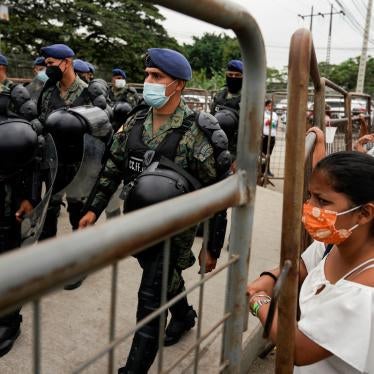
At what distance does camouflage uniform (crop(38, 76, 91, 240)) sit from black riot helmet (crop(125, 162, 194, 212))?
1.18 m

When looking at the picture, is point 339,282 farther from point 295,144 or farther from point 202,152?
point 202,152

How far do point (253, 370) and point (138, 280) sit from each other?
1.04 m

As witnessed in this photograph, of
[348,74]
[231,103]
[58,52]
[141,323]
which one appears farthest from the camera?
[348,74]

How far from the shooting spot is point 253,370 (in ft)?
8.41

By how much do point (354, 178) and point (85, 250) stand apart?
1.06 m

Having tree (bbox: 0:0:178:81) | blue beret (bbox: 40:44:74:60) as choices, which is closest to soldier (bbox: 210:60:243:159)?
blue beret (bbox: 40:44:74:60)

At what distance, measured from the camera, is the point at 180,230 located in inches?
32.1

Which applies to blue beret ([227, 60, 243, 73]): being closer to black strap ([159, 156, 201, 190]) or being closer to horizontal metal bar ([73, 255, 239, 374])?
black strap ([159, 156, 201, 190])

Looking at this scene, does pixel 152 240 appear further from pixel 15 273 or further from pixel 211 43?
pixel 211 43

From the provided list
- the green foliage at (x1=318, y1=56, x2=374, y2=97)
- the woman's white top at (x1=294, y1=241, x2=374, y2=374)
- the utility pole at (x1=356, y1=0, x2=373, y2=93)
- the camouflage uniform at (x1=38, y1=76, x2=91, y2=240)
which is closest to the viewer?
the woman's white top at (x1=294, y1=241, x2=374, y2=374)

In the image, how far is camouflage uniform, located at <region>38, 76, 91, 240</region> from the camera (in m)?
3.27

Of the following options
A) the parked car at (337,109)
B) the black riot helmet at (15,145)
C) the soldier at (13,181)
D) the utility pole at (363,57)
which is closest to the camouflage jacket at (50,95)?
the soldier at (13,181)

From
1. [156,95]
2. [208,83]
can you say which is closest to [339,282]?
[156,95]

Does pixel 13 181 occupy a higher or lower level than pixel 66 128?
lower
